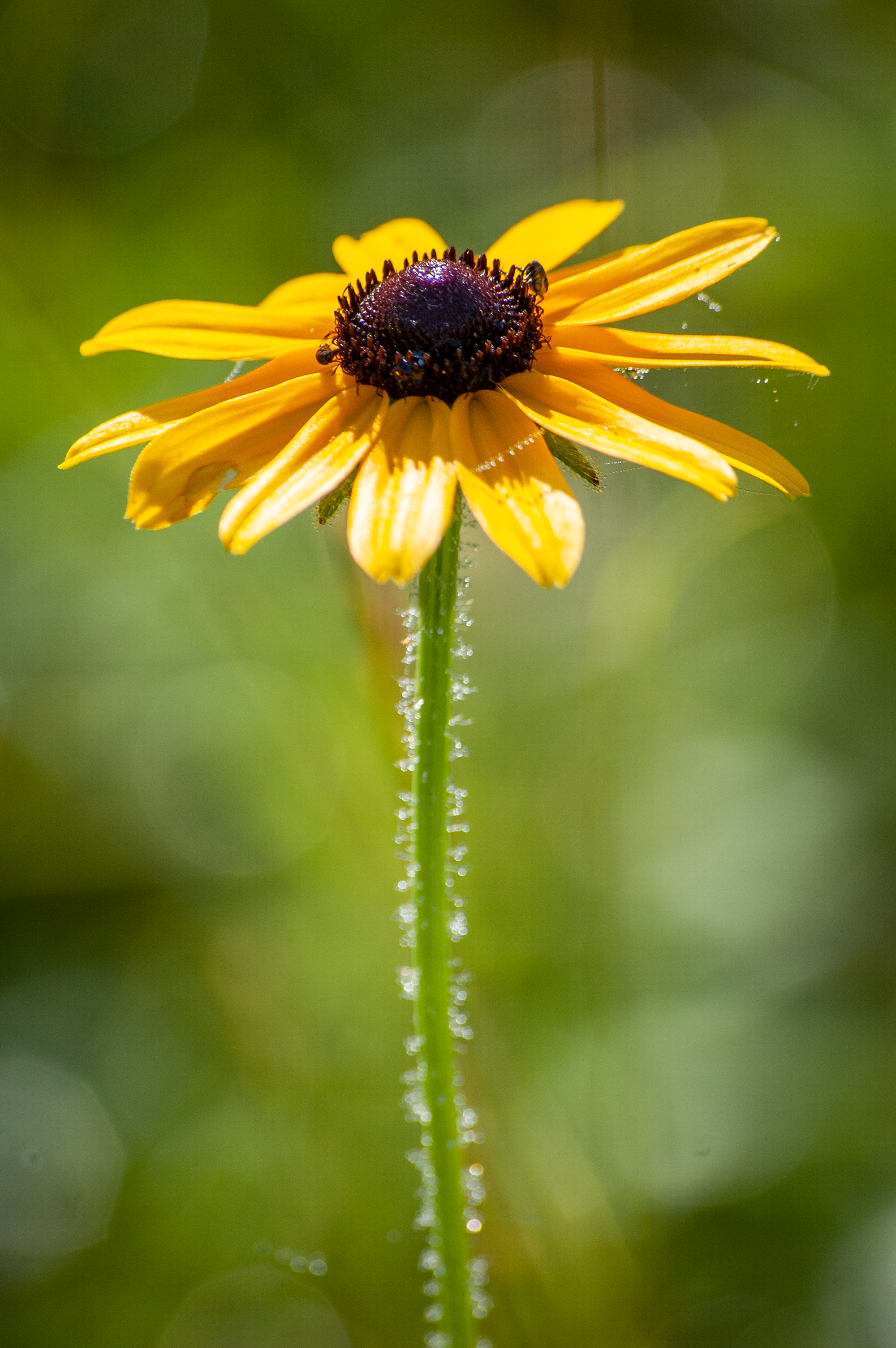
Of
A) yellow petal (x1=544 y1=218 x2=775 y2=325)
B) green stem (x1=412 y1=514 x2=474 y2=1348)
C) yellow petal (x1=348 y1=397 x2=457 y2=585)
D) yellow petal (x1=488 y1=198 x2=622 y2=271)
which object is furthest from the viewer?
yellow petal (x1=488 y1=198 x2=622 y2=271)


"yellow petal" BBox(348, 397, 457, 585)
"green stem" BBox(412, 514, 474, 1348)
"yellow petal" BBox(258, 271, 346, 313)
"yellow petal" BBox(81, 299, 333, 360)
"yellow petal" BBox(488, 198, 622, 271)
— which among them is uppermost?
"yellow petal" BBox(488, 198, 622, 271)

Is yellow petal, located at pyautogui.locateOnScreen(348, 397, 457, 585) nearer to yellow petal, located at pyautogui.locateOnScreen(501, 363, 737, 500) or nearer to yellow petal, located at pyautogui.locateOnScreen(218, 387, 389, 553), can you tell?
yellow petal, located at pyautogui.locateOnScreen(218, 387, 389, 553)

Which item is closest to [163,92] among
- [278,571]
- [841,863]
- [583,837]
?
[278,571]

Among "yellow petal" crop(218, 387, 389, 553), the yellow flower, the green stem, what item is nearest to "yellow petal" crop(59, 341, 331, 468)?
the yellow flower

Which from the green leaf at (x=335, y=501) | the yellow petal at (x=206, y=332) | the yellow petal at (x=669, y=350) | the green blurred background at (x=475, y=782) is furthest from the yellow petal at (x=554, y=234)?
the green blurred background at (x=475, y=782)

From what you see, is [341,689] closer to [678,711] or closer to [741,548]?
[678,711]

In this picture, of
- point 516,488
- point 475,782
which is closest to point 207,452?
point 516,488

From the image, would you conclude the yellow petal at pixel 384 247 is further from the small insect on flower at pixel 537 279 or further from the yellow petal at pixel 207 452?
the yellow petal at pixel 207 452
